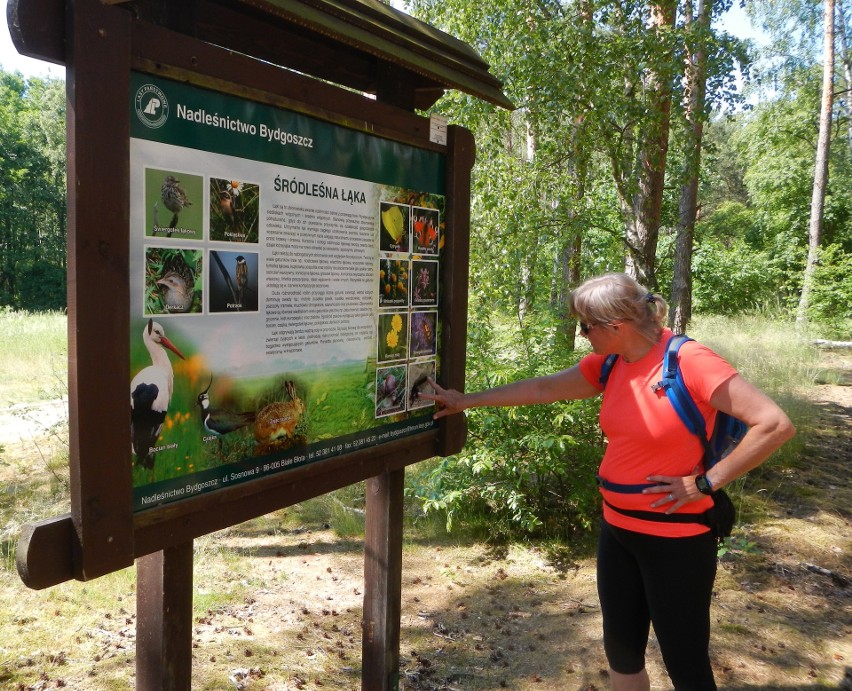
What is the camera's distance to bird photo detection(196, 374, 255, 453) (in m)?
1.87

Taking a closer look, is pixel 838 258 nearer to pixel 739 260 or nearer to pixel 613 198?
pixel 739 260

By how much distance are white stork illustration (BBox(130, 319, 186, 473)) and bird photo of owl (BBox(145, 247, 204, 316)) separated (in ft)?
0.19

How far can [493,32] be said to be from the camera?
6535 millimetres

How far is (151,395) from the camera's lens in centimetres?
173

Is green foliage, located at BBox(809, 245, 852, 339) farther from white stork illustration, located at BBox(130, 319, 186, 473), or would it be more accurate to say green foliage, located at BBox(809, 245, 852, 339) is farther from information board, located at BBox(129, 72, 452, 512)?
white stork illustration, located at BBox(130, 319, 186, 473)

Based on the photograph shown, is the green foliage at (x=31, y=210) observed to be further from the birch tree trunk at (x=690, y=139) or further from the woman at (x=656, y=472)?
the woman at (x=656, y=472)

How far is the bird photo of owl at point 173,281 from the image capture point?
1696mm

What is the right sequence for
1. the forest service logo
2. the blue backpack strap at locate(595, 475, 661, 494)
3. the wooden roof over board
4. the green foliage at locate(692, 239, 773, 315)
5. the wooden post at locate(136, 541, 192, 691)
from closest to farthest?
the wooden roof over board, the forest service logo, the wooden post at locate(136, 541, 192, 691), the blue backpack strap at locate(595, 475, 661, 494), the green foliage at locate(692, 239, 773, 315)

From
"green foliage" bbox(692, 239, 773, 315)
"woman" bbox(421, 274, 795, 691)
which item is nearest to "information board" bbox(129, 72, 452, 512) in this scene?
"woman" bbox(421, 274, 795, 691)

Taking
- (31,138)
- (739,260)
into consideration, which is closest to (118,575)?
(739,260)

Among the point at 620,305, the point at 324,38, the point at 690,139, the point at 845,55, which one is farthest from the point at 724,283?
the point at 324,38

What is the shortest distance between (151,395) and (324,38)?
1.54 m

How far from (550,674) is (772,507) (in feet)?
11.4

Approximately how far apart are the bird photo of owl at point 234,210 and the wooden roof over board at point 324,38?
1.46 feet
